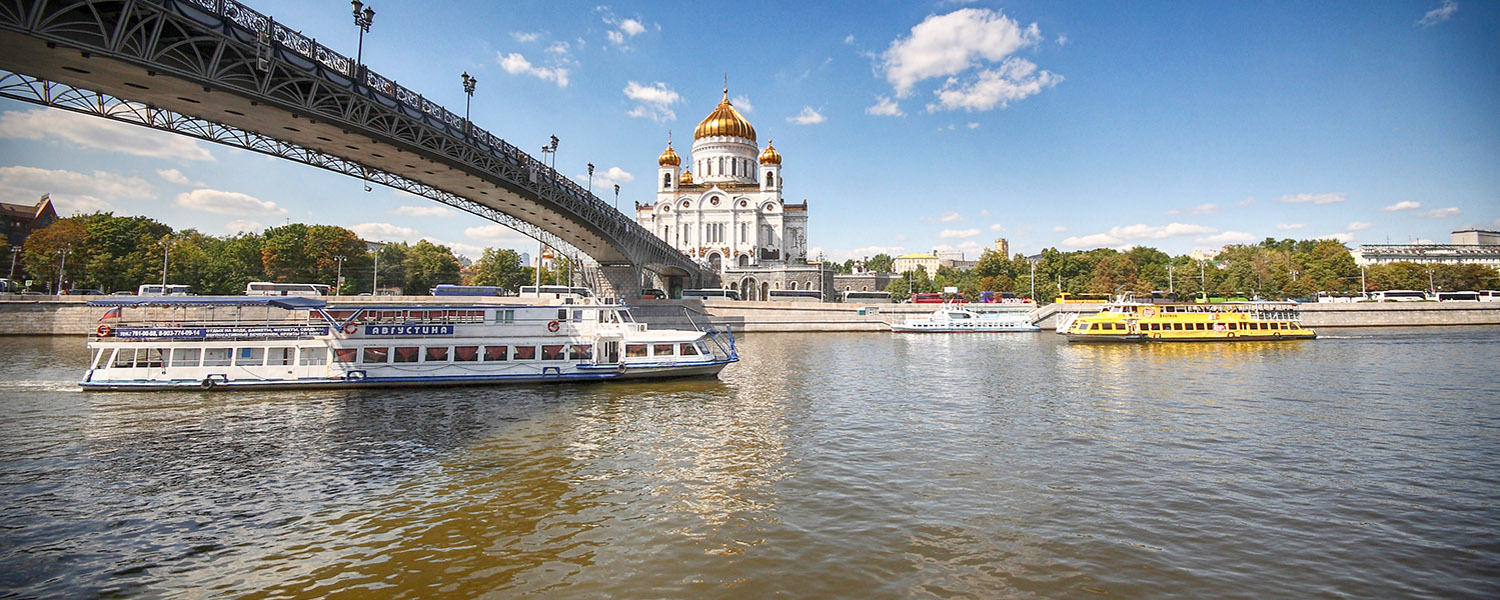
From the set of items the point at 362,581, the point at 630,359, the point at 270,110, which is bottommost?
the point at 362,581

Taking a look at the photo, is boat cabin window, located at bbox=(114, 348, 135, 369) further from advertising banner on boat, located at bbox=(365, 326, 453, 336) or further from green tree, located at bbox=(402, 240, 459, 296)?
green tree, located at bbox=(402, 240, 459, 296)

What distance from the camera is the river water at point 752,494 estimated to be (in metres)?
8.52

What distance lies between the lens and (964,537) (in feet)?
32.1

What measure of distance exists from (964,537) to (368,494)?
403 inches

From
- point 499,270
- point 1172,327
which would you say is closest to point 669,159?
point 499,270

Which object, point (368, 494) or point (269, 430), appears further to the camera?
point (269, 430)

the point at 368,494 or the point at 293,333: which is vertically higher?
the point at 293,333

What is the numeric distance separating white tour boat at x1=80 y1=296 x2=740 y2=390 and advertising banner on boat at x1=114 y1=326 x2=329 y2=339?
0.12 ft

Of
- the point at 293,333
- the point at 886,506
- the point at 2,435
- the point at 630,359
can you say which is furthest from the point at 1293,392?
the point at 2,435

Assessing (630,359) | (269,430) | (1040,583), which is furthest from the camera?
(630,359)

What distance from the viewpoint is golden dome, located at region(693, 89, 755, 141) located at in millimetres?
93438

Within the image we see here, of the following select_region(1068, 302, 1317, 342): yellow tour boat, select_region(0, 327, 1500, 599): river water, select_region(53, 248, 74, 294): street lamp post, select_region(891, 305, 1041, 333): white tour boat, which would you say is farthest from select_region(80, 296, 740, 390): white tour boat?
select_region(53, 248, 74, 294): street lamp post

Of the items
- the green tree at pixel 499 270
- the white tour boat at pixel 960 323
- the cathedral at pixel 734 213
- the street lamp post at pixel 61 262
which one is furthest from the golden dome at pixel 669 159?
the street lamp post at pixel 61 262

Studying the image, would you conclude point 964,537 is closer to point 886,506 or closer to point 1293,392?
point 886,506
